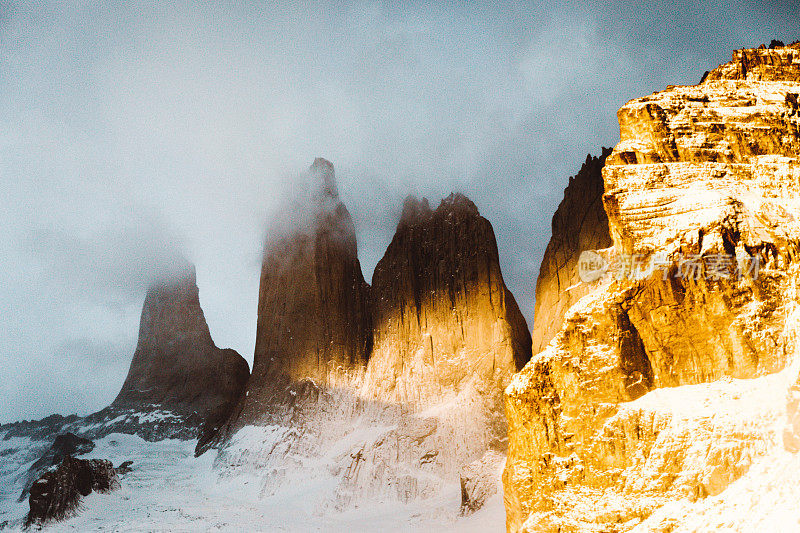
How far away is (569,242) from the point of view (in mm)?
69188

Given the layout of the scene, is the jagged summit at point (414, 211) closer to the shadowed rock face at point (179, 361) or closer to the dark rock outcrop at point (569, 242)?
the dark rock outcrop at point (569, 242)

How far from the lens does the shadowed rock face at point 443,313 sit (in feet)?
243

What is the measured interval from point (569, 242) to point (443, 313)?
16.4 meters

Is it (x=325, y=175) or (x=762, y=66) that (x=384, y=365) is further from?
(x=762, y=66)

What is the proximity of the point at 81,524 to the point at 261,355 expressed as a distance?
27.4 metres

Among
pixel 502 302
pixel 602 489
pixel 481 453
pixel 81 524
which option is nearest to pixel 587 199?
pixel 502 302

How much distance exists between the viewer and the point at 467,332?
7575 centimetres

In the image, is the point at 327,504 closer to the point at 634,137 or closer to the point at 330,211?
the point at 330,211

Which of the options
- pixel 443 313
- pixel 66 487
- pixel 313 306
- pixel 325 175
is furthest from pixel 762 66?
pixel 66 487

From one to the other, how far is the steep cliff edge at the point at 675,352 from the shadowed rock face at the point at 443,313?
4318cm

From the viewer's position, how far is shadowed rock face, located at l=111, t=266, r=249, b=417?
100 meters

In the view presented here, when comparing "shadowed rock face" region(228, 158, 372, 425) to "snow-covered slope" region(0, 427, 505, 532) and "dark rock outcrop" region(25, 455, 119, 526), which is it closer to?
"snow-covered slope" region(0, 427, 505, 532)

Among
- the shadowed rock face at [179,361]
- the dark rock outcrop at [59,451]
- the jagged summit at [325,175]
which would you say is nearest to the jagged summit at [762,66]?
the jagged summit at [325,175]

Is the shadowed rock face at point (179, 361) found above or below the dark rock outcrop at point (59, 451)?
above
